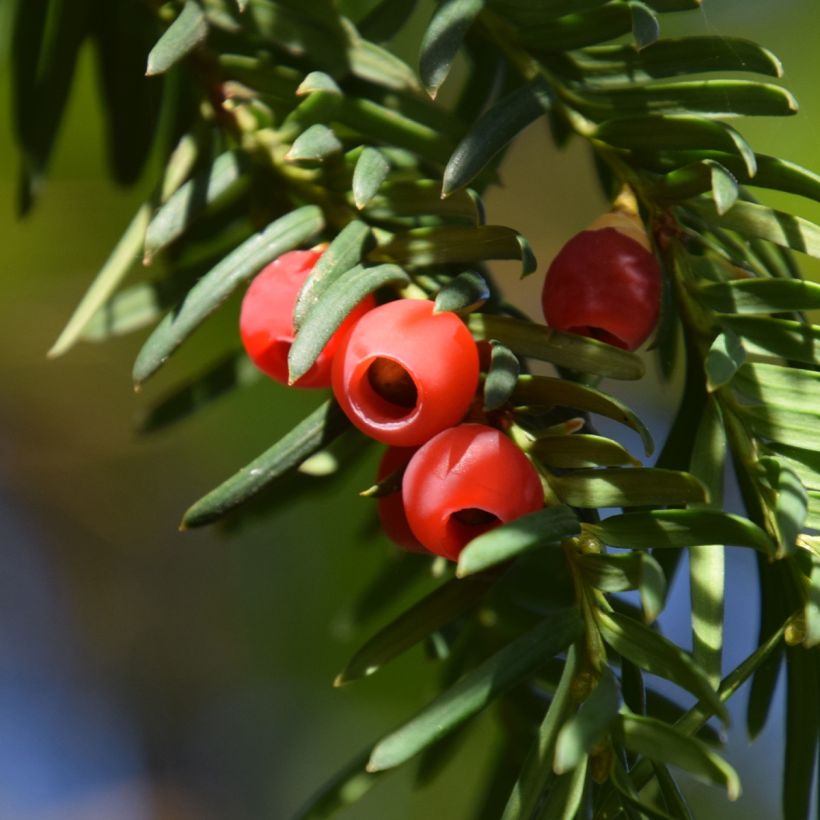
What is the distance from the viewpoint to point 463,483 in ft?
1.64

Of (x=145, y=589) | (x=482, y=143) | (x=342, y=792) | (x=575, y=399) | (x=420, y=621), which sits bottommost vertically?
(x=145, y=589)

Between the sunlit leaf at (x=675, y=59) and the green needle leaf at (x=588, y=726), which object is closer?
the green needle leaf at (x=588, y=726)

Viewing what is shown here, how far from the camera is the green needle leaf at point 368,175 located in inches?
22.8

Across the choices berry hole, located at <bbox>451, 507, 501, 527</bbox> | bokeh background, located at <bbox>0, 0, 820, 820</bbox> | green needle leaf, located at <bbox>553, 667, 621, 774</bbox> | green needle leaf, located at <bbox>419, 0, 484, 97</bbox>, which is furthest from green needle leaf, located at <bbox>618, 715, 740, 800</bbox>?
bokeh background, located at <bbox>0, 0, 820, 820</bbox>

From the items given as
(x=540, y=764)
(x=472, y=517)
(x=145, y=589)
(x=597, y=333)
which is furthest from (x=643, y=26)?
(x=145, y=589)

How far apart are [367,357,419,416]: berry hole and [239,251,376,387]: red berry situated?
0.03 meters

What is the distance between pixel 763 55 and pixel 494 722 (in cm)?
47

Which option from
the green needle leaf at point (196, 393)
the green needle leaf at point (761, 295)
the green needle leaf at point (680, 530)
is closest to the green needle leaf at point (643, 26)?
the green needle leaf at point (761, 295)

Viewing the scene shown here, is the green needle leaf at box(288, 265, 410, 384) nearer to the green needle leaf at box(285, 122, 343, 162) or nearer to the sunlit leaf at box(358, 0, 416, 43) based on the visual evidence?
the green needle leaf at box(285, 122, 343, 162)

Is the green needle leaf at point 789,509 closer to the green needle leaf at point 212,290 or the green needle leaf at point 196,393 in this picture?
the green needle leaf at point 212,290

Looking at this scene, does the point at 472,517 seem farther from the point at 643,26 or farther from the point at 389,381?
the point at 643,26

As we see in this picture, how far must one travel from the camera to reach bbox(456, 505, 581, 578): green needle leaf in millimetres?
436

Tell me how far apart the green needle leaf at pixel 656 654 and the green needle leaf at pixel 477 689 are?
2 centimetres

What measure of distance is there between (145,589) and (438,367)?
4.23 ft
